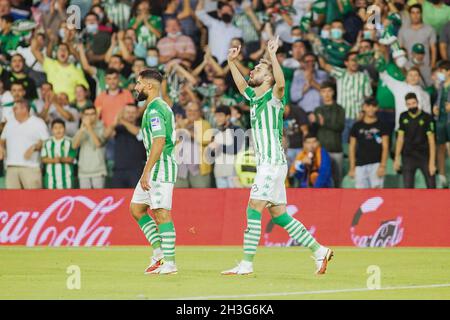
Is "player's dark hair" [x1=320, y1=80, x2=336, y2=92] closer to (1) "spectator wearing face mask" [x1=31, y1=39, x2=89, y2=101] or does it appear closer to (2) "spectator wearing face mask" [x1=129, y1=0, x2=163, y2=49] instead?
(2) "spectator wearing face mask" [x1=129, y1=0, x2=163, y2=49]

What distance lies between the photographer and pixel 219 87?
24.2m

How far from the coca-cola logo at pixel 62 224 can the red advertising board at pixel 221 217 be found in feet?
0.06

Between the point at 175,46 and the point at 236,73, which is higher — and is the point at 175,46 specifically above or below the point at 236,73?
above

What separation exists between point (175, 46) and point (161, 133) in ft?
34.0

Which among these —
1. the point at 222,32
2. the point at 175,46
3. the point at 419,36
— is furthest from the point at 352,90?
the point at 175,46

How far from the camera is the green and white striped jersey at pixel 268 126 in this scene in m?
14.7

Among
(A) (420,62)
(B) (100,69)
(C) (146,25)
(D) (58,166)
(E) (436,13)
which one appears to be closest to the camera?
(D) (58,166)

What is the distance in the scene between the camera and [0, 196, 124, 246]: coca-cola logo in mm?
21469

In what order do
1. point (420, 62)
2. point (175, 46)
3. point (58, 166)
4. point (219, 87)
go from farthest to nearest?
point (175, 46) < point (219, 87) < point (420, 62) < point (58, 166)

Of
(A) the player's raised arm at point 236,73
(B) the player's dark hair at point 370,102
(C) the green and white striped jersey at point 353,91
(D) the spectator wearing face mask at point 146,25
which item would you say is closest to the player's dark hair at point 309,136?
(C) the green and white striped jersey at point 353,91

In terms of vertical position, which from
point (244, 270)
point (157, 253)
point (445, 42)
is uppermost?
point (445, 42)

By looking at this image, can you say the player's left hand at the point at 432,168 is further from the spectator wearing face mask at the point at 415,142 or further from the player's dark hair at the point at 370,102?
the player's dark hair at the point at 370,102

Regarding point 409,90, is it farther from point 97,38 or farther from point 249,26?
point 97,38

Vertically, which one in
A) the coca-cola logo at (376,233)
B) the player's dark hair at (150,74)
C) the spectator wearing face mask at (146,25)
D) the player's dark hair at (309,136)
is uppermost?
the spectator wearing face mask at (146,25)
